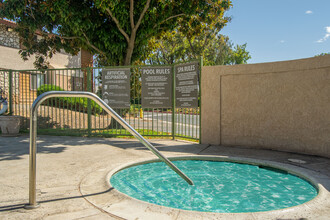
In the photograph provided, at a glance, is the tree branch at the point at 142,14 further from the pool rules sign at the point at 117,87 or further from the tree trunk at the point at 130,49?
the pool rules sign at the point at 117,87

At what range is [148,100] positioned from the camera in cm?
867

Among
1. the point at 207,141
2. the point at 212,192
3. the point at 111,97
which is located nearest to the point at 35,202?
the point at 212,192

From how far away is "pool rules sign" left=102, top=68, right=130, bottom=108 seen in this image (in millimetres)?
8962

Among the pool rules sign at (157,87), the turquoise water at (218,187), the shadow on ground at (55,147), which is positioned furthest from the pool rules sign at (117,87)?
the turquoise water at (218,187)

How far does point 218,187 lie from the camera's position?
14.6 feet

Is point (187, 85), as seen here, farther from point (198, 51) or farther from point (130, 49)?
point (198, 51)

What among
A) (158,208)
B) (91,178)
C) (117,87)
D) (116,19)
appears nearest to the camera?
(158,208)

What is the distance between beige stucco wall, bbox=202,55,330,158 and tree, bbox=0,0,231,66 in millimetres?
4672

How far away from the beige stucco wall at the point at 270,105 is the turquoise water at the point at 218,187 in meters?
1.87

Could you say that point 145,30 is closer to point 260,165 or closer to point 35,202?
point 260,165

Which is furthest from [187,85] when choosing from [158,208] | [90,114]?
[158,208]

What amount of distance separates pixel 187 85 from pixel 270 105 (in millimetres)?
2594

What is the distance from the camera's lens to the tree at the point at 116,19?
32.1 ft

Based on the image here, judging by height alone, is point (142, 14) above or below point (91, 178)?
above
